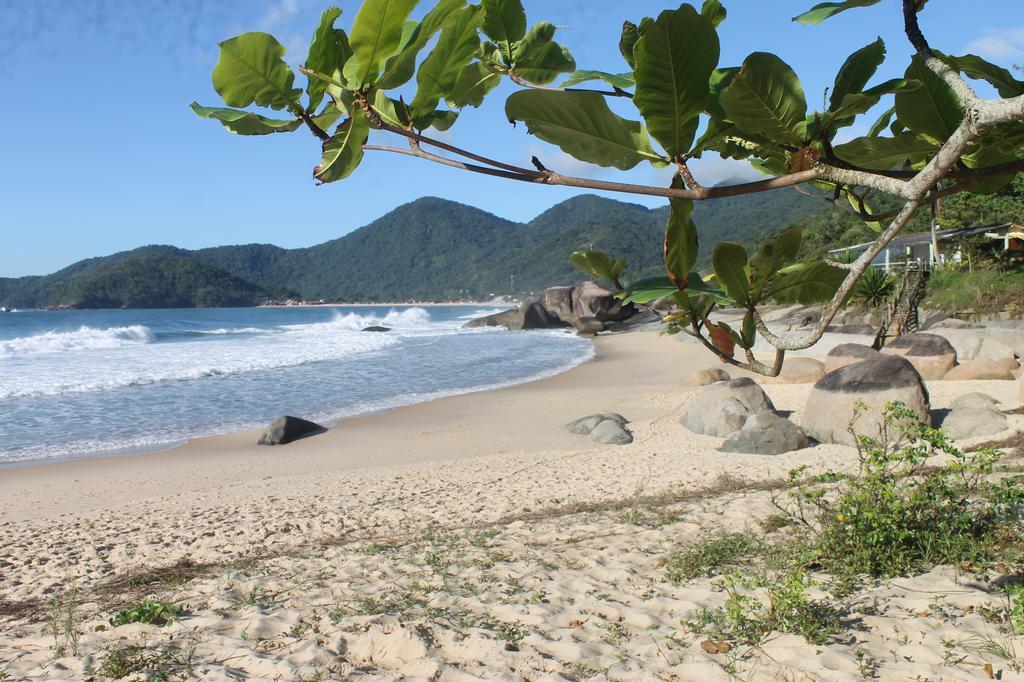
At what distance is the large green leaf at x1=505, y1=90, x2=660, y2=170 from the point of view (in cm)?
83

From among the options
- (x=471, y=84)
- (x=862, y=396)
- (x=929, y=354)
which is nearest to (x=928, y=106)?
(x=471, y=84)

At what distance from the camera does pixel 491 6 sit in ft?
3.02

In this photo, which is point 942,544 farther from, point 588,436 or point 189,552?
point 588,436

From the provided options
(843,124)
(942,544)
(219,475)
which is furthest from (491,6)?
(219,475)

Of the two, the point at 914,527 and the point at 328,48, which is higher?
the point at 328,48

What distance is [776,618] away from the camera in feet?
10.3

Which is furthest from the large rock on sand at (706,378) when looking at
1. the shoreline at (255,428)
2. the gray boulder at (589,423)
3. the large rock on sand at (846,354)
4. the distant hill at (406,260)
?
the distant hill at (406,260)

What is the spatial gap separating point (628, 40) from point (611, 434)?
876 centimetres

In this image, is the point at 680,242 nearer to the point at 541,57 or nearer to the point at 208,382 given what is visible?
the point at 541,57

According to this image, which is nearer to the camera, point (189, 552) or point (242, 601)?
point (242, 601)

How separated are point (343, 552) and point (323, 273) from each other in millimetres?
160036

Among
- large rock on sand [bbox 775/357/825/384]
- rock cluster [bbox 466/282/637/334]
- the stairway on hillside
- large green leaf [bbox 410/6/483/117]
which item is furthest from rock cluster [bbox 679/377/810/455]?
rock cluster [bbox 466/282/637/334]

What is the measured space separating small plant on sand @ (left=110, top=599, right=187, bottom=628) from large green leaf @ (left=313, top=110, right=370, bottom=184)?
370 cm

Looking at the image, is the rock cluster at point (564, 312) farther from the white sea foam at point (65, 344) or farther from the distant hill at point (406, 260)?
the distant hill at point (406, 260)
